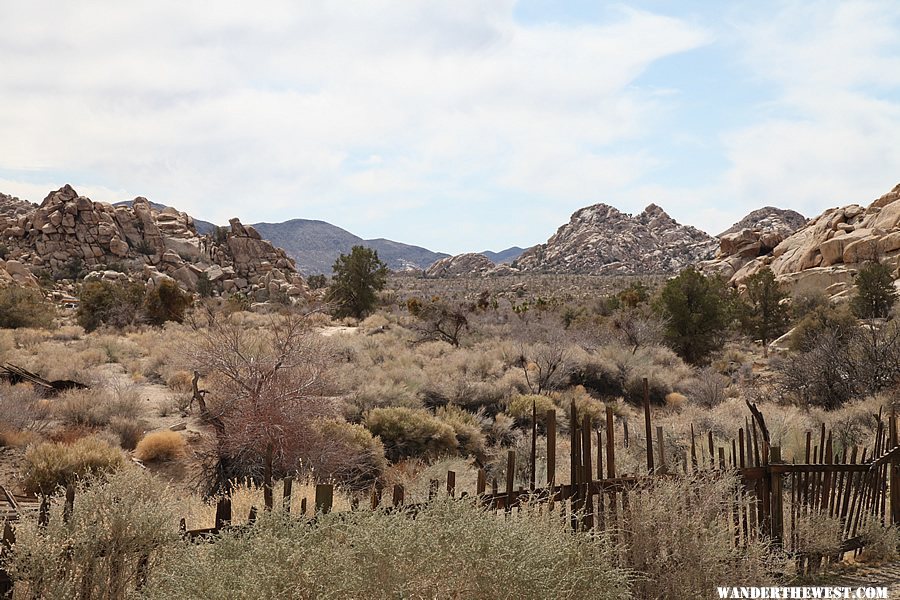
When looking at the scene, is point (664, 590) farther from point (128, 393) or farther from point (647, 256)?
point (647, 256)

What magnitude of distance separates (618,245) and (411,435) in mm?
122024

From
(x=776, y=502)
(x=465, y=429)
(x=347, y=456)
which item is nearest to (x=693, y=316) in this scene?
(x=465, y=429)

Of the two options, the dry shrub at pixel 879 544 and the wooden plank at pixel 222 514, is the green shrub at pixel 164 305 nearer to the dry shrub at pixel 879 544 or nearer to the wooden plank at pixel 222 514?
the wooden plank at pixel 222 514

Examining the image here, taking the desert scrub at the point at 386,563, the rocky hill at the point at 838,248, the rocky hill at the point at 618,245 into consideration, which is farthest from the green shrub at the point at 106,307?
the rocky hill at the point at 618,245

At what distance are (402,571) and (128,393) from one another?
44.8 ft

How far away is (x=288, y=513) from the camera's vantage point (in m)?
4.08

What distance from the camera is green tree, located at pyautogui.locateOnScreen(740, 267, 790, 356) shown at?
33344 mm

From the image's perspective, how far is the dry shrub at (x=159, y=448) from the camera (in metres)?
12.2

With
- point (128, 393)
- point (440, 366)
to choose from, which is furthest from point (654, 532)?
point (440, 366)

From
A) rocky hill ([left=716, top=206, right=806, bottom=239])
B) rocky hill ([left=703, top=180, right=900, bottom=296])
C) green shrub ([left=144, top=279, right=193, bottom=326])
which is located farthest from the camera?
rocky hill ([left=716, top=206, right=806, bottom=239])

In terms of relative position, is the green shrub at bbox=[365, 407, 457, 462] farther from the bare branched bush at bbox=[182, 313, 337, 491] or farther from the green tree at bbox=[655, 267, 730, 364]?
the green tree at bbox=[655, 267, 730, 364]

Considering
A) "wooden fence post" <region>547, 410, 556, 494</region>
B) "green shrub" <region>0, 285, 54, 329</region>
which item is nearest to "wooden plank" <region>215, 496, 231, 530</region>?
"wooden fence post" <region>547, 410, 556, 494</region>

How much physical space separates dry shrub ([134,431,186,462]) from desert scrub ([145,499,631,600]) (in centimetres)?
911

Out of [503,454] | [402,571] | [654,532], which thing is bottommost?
[503,454]
